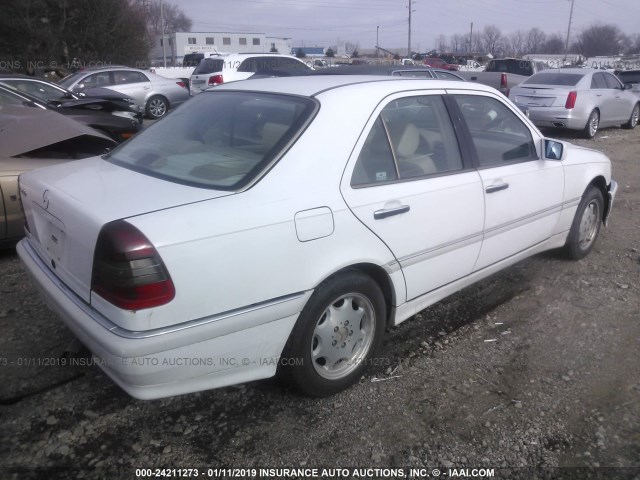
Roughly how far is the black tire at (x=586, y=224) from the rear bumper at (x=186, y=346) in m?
3.01

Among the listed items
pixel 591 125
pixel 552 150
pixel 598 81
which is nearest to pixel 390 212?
pixel 552 150

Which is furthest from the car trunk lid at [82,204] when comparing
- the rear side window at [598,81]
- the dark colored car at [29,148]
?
the rear side window at [598,81]

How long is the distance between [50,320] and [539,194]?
3462 millimetres

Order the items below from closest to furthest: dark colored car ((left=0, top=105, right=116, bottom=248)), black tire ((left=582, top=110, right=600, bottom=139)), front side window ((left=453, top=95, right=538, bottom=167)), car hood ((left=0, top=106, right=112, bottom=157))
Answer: front side window ((left=453, top=95, right=538, bottom=167)) < dark colored car ((left=0, top=105, right=116, bottom=248)) < car hood ((left=0, top=106, right=112, bottom=157)) < black tire ((left=582, top=110, right=600, bottom=139))

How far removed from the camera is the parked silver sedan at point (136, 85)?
1442 cm

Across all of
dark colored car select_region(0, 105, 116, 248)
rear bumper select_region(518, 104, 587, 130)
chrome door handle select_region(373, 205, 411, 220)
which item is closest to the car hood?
dark colored car select_region(0, 105, 116, 248)

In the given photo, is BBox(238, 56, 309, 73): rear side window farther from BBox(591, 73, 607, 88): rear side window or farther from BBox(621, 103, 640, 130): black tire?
BBox(621, 103, 640, 130): black tire

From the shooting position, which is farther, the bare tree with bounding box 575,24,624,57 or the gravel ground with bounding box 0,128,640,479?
the bare tree with bounding box 575,24,624,57

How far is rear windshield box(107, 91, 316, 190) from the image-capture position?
260 cm

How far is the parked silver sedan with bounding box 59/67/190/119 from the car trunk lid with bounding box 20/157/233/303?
1235 centimetres

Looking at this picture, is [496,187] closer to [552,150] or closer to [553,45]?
[552,150]

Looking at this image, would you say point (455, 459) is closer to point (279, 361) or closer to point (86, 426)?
point (279, 361)

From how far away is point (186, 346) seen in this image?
223cm

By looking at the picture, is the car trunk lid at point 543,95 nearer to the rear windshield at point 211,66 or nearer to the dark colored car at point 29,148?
the rear windshield at point 211,66
